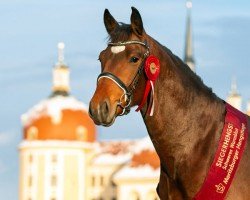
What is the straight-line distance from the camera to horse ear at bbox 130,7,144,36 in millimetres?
5789

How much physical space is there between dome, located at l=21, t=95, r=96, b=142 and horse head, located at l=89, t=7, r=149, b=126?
3382 inches

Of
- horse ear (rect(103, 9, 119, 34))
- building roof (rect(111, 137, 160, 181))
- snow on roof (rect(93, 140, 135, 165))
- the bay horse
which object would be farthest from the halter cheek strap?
snow on roof (rect(93, 140, 135, 165))

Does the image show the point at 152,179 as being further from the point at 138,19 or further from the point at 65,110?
the point at 138,19

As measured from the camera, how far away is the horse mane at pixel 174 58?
5.93 m

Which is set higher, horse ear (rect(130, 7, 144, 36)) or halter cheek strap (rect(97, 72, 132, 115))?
horse ear (rect(130, 7, 144, 36))

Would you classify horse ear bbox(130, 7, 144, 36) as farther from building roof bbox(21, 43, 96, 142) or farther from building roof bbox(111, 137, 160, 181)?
building roof bbox(21, 43, 96, 142)

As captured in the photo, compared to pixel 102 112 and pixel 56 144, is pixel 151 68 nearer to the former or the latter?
pixel 102 112

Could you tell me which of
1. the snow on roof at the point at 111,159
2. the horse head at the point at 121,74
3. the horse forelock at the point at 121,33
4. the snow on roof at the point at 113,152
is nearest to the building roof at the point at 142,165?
the snow on roof at the point at 111,159

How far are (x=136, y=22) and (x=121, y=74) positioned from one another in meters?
0.32

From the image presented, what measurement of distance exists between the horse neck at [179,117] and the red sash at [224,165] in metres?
0.06

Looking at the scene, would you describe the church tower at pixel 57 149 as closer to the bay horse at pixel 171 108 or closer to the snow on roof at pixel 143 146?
the snow on roof at pixel 143 146

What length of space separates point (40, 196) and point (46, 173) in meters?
2.17

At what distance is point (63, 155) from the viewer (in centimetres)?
9238

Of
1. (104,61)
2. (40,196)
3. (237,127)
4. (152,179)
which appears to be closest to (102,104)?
(104,61)
